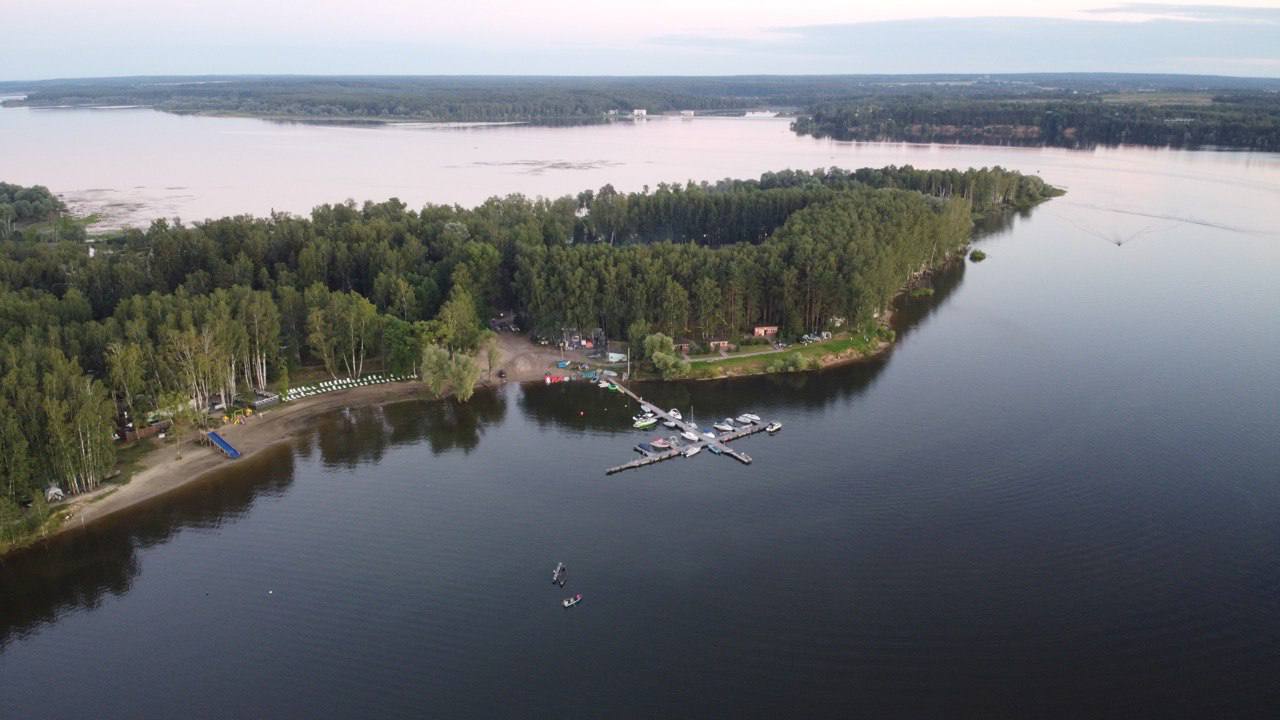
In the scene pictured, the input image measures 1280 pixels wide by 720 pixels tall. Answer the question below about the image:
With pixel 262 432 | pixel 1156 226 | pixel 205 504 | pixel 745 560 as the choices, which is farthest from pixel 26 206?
pixel 1156 226

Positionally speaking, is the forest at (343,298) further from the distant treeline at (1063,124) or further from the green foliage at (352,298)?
the distant treeline at (1063,124)

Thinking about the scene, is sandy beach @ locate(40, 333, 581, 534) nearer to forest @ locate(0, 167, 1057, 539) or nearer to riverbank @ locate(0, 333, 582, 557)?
riverbank @ locate(0, 333, 582, 557)

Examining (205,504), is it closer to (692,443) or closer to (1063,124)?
(692,443)

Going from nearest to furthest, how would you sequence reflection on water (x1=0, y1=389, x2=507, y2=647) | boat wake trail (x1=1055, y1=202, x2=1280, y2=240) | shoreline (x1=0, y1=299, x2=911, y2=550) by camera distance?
1. reflection on water (x1=0, y1=389, x2=507, y2=647)
2. shoreline (x1=0, y1=299, x2=911, y2=550)
3. boat wake trail (x1=1055, y1=202, x2=1280, y2=240)

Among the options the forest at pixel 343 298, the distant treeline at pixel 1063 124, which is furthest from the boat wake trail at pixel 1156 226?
the distant treeline at pixel 1063 124

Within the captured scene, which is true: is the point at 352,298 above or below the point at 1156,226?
above

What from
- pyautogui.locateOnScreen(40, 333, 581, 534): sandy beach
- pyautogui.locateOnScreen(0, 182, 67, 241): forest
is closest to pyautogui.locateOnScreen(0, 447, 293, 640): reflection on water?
pyautogui.locateOnScreen(40, 333, 581, 534): sandy beach

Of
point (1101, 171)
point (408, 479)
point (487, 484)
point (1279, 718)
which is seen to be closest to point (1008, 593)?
point (1279, 718)
